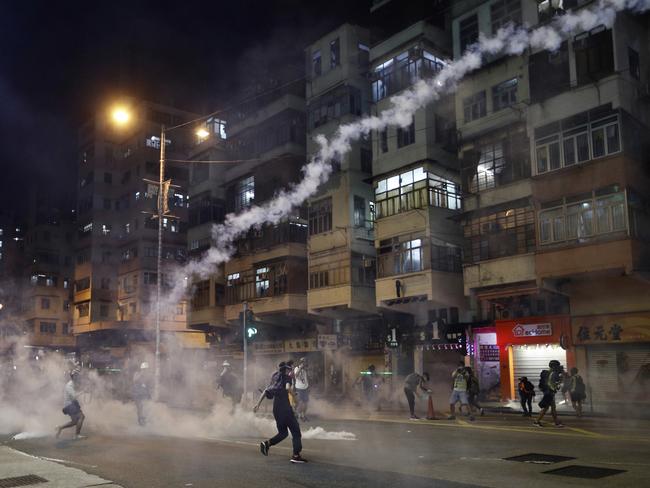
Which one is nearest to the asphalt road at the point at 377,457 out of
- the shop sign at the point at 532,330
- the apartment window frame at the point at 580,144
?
the shop sign at the point at 532,330

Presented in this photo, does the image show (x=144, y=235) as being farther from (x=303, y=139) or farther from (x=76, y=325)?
(x=303, y=139)

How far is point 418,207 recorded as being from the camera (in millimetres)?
28297

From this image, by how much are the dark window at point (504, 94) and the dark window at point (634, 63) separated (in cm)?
434

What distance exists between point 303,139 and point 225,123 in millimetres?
9367

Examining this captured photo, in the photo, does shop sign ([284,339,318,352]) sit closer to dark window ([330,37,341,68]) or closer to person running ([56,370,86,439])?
dark window ([330,37,341,68])

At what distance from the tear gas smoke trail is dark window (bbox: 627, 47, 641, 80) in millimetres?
1295

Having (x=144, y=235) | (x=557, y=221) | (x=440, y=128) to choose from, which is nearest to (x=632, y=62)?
(x=557, y=221)

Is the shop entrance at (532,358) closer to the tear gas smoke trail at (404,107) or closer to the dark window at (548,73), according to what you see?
the dark window at (548,73)

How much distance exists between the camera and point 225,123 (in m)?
43.4

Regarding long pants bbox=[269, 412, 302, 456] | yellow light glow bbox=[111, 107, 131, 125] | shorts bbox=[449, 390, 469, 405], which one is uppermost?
yellow light glow bbox=[111, 107, 131, 125]

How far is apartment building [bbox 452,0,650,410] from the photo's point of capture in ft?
72.0

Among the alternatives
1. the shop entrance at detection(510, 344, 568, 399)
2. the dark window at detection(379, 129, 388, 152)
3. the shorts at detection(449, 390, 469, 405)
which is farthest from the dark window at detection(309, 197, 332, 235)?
the shorts at detection(449, 390, 469, 405)

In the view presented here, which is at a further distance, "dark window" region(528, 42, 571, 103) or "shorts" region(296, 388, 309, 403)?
"dark window" region(528, 42, 571, 103)

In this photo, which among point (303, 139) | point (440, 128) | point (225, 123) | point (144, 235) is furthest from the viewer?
point (144, 235)
